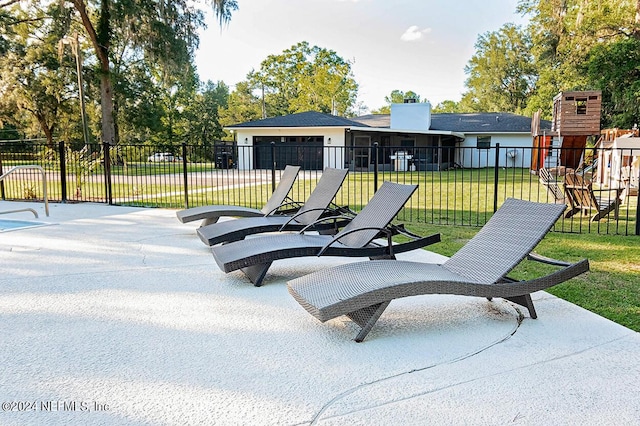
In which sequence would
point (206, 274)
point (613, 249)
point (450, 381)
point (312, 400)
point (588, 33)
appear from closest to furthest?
1. point (312, 400)
2. point (450, 381)
3. point (206, 274)
4. point (613, 249)
5. point (588, 33)

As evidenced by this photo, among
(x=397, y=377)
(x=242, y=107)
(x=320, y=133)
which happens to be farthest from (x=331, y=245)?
(x=242, y=107)

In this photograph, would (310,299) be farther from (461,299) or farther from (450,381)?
(461,299)

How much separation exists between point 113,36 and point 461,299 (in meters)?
26.9

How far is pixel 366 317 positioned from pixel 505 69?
49379 mm

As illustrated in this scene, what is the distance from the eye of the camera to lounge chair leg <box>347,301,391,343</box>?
9.97ft

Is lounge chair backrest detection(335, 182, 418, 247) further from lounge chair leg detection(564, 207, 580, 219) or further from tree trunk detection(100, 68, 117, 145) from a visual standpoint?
tree trunk detection(100, 68, 117, 145)

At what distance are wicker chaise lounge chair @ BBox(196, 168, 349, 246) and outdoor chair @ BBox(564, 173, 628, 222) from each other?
449 centimetres

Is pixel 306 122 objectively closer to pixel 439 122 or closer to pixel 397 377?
pixel 439 122

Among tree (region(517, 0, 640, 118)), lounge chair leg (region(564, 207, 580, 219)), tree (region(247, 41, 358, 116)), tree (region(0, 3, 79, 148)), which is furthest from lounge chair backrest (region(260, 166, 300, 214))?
tree (region(247, 41, 358, 116))

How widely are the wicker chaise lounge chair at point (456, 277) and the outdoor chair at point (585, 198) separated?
4.91m

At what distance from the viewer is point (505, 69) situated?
46.8m

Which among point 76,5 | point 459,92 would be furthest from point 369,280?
point 459,92

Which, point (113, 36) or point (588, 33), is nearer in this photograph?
point (588, 33)

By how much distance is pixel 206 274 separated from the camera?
15.4 feet
